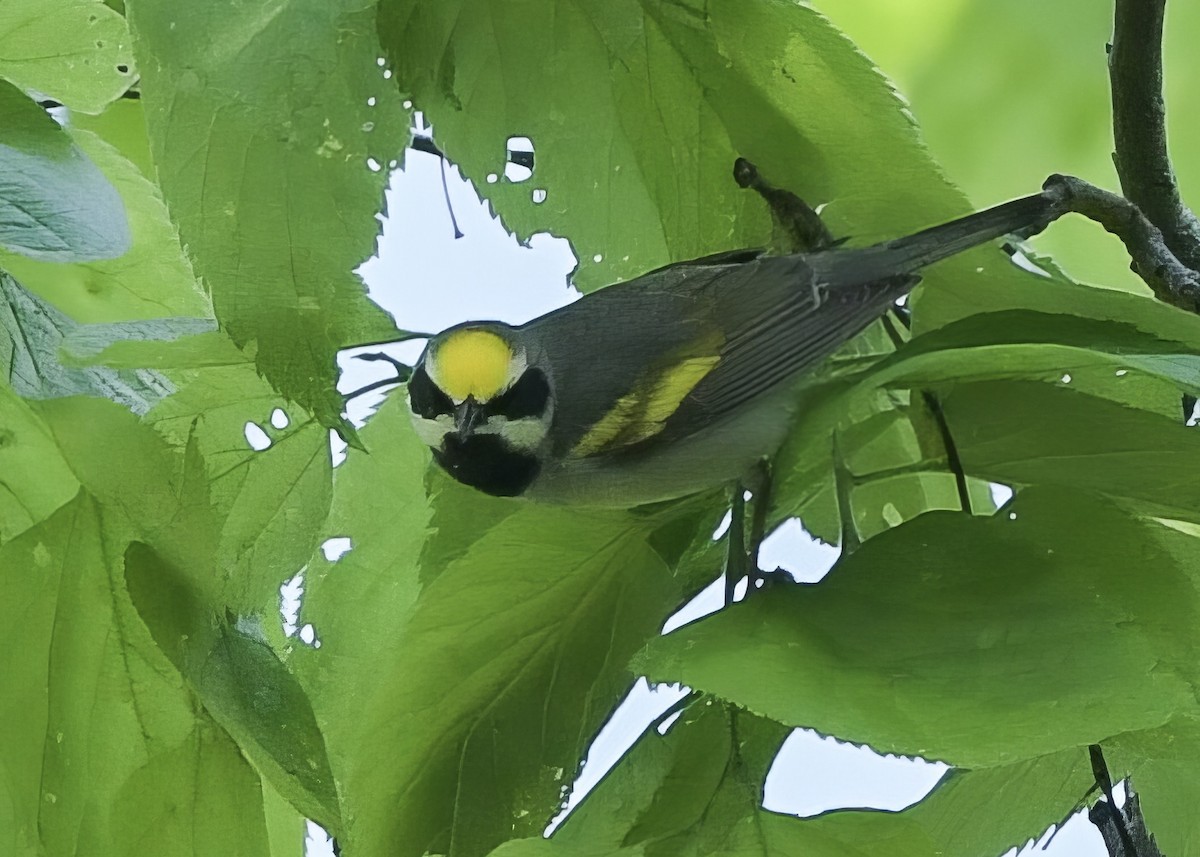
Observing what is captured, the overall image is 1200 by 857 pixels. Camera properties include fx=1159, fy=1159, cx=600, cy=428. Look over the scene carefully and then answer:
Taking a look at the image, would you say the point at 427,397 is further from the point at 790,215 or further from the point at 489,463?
the point at 790,215

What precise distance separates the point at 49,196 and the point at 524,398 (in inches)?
10.2

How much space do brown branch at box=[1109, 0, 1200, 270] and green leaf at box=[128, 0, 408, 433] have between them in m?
0.28

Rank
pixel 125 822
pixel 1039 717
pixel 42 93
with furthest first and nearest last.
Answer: pixel 42 93 → pixel 125 822 → pixel 1039 717

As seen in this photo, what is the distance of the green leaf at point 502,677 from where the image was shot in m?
0.33

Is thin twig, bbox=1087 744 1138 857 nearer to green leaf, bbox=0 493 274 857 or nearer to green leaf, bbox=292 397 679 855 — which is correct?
green leaf, bbox=292 397 679 855

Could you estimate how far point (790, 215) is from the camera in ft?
1.29

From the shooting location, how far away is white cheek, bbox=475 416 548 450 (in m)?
0.56

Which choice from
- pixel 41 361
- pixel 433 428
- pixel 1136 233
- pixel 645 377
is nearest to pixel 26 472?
pixel 41 361

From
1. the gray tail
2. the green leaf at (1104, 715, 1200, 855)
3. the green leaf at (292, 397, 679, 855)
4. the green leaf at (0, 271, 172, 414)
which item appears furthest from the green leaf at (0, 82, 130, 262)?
the green leaf at (1104, 715, 1200, 855)

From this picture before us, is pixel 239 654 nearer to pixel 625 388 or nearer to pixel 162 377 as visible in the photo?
pixel 162 377

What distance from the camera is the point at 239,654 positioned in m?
0.37

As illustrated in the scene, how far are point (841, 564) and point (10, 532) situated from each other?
0.95 ft

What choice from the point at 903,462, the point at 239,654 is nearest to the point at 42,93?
the point at 239,654

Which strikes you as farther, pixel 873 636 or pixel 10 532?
pixel 10 532
